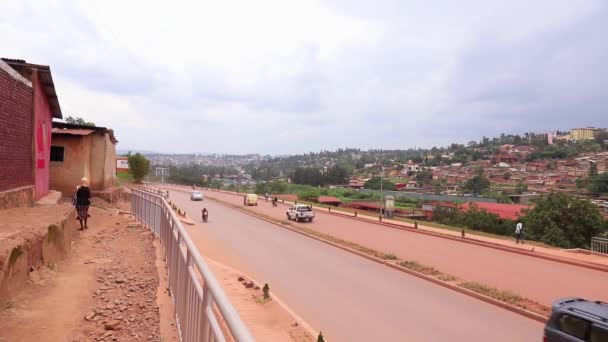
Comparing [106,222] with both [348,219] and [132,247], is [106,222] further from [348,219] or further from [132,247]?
[348,219]

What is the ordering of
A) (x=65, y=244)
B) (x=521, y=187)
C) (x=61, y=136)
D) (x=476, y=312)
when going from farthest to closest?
(x=521, y=187) < (x=61, y=136) < (x=476, y=312) < (x=65, y=244)

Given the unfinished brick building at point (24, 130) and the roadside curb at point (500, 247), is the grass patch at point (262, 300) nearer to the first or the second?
the unfinished brick building at point (24, 130)

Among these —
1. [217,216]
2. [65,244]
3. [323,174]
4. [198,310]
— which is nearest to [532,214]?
[217,216]

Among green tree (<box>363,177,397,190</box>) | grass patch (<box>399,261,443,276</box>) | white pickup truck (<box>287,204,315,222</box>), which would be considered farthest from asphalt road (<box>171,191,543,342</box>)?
green tree (<box>363,177,397,190</box>)

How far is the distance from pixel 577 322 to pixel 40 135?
15.0m

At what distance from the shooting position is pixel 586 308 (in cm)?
779

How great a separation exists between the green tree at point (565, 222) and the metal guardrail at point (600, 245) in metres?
9.73

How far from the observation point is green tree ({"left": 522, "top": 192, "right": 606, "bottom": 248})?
3422 centimetres

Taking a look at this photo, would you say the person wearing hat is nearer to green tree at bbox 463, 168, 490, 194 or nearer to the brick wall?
the brick wall

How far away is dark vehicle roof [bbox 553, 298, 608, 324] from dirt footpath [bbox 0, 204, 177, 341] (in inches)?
262

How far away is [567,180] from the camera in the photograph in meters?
84.8

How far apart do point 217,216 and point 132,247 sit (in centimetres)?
2970

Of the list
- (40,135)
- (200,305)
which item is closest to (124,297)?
(200,305)

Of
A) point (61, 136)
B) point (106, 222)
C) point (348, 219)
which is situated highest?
point (61, 136)
